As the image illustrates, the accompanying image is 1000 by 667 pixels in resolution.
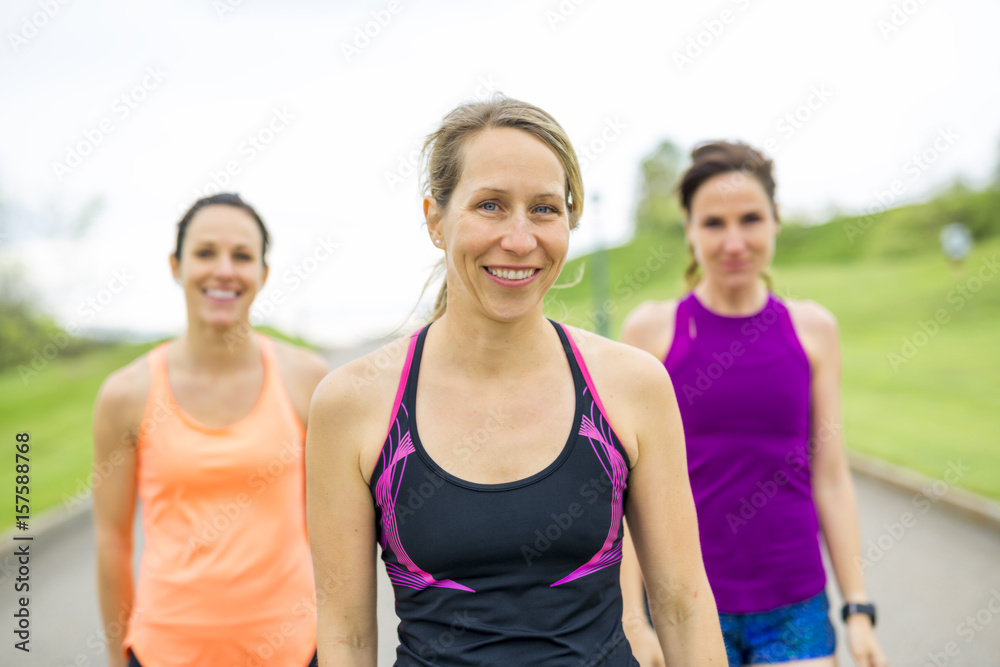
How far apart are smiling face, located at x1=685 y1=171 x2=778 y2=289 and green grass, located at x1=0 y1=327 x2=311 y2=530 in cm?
949

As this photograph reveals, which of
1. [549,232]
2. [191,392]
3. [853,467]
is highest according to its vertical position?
[549,232]

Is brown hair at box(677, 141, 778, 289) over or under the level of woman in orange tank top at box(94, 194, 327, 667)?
over

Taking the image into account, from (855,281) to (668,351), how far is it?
1308 inches

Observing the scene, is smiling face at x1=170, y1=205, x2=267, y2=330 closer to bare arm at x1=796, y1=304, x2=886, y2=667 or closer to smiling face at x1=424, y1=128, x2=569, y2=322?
smiling face at x1=424, y1=128, x2=569, y2=322

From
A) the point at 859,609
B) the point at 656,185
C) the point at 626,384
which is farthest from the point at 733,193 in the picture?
the point at 656,185

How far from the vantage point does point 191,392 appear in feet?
9.25

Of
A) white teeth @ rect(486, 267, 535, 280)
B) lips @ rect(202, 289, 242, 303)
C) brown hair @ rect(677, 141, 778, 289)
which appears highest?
brown hair @ rect(677, 141, 778, 289)

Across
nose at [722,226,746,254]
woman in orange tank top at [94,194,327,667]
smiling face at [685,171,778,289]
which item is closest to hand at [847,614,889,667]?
smiling face at [685,171,778,289]

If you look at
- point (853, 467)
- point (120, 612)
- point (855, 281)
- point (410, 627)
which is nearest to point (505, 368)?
point (410, 627)

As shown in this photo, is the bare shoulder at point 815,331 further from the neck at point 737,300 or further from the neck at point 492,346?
the neck at point 492,346

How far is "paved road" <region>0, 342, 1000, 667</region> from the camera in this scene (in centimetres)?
515

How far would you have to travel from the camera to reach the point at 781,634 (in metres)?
2.63

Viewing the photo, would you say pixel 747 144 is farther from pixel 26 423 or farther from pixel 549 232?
pixel 26 423

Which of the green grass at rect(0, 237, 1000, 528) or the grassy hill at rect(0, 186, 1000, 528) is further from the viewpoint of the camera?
the grassy hill at rect(0, 186, 1000, 528)
